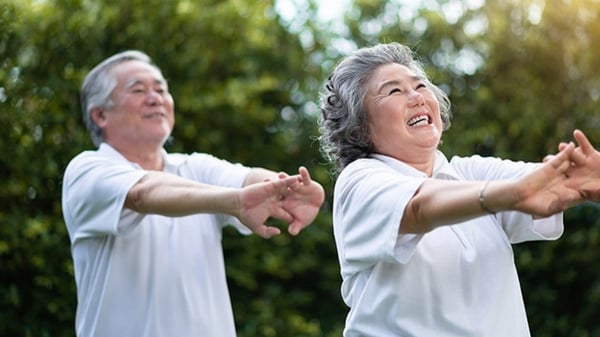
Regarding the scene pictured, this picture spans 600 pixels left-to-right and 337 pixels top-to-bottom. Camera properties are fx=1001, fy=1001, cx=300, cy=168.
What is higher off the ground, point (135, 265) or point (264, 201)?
point (264, 201)

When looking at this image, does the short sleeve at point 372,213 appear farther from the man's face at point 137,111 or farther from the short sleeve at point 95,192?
the man's face at point 137,111

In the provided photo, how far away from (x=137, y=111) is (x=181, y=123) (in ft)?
4.66

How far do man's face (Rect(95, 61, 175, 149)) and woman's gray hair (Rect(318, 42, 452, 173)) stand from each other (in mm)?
948

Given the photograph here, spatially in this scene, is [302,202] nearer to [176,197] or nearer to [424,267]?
[176,197]

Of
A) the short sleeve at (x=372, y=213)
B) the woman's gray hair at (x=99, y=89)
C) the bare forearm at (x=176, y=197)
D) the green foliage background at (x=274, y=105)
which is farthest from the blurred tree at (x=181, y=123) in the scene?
the short sleeve at (x=372, y=213)

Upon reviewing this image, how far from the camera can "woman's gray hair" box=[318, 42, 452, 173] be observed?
2.83 m

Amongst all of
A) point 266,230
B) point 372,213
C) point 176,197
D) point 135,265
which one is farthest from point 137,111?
point 372,213

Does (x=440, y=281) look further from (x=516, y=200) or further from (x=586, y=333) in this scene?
(x=586, y=333)

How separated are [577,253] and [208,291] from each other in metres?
2.70

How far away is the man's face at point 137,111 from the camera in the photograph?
3.72m

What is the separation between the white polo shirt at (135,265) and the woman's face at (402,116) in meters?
0.95

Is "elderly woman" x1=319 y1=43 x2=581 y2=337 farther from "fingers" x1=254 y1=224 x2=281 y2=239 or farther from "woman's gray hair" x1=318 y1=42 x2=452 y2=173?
"fingers" x1=254 y1=224 x2=281 y2=239

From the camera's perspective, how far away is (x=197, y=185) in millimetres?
3141

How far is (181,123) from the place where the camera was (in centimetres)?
517
